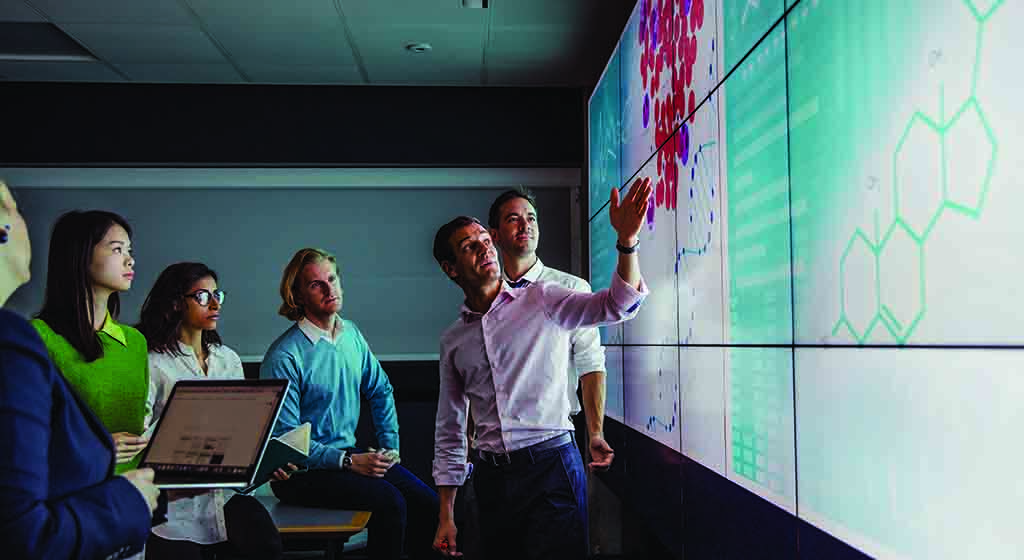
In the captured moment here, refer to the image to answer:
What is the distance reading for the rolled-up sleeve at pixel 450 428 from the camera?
248 centimetres

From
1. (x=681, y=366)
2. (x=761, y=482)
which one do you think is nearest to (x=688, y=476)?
(x=681, y=366)

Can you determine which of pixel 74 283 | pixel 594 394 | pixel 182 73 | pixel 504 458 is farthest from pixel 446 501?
pixel 182 73

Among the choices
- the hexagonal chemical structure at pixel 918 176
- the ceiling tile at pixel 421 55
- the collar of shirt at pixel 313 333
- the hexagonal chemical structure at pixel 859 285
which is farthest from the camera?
the ceiling tile at pixel 421 55

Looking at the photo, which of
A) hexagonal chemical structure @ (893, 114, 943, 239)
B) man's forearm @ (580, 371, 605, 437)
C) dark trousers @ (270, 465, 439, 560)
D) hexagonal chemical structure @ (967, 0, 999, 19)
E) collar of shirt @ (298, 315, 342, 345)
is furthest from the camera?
collar of shirt @ (298, 315, 342, 345)

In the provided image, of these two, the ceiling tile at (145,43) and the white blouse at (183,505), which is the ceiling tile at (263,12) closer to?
the ceiling tile at (145,43)

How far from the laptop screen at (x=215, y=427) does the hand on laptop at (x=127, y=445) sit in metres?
0.14

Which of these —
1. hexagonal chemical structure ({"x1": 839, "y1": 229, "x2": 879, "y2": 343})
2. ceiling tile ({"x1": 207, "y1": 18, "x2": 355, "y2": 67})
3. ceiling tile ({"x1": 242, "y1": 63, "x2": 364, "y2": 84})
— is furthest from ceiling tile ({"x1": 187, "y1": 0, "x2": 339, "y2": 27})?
hexagonal chemical structure ({"x1": 839, "y1": 229, "x2": 879, "y2": 343})

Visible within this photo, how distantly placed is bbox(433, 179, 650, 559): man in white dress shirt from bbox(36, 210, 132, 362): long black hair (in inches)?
36.2

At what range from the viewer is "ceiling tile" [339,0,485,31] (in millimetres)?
4215

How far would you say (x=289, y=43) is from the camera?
4754mm

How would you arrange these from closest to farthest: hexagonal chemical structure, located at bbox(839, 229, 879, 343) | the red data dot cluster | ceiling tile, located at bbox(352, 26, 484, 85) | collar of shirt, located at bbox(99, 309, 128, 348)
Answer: hexagonal chemical structure, located at bbox(839, 229, 879, 343), collar of shirt, located at bbox(99, 309, 128, 348), the red data dot cluster, ceiling tile, located at bbox(352, 26, 484, 85)

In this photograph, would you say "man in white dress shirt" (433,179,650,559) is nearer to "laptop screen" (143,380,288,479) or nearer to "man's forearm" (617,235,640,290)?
"man's forearm" (617,235,640,290)

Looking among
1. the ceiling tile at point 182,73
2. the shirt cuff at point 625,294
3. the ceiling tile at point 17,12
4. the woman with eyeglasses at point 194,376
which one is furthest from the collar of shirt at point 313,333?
the ceiling tile at point 182,73

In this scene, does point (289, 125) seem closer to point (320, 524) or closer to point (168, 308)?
point (168, 308)
